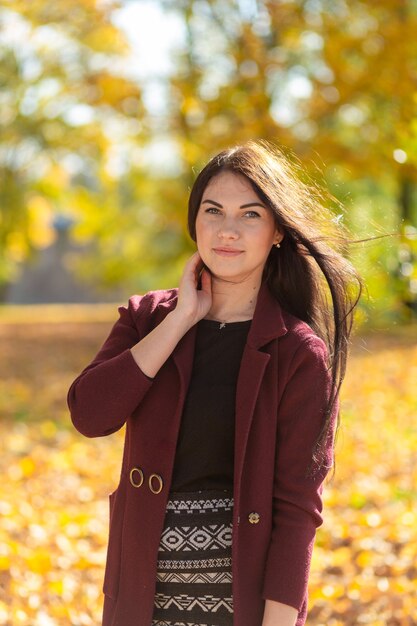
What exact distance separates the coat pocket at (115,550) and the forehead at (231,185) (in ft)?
2.68

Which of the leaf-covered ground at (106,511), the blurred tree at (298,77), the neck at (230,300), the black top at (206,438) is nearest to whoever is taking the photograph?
the black top at (206,438)

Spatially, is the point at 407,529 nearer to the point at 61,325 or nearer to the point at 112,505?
the point at 112,505

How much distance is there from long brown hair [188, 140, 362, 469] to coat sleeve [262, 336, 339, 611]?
4.8 inches

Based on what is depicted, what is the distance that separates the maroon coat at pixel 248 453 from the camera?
2180 millimetres

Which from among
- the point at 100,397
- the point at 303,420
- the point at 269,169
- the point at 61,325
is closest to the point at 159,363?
the point at 100,397

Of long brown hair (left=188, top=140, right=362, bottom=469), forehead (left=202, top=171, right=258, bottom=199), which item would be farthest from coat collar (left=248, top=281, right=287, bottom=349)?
forehead (left=202, top=171, right=258, bottom=199)

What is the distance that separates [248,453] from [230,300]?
0.44 m

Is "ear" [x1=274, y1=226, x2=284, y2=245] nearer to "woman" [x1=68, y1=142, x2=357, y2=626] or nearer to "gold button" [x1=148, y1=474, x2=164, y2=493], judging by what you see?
"woman" [x1=68, y1=142, x2=357, y2=626]

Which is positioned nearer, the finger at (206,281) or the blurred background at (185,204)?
the finger at (206,281)

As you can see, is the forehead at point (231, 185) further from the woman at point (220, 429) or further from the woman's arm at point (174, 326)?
the woman's arm at point (174, 326)

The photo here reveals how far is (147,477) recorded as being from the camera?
225cm

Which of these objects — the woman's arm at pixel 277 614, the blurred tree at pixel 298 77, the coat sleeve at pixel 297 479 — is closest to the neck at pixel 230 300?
the coat sleeve at pixel 297 479

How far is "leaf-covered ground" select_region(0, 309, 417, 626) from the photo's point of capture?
4.16m

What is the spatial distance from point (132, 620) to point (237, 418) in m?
0.57
